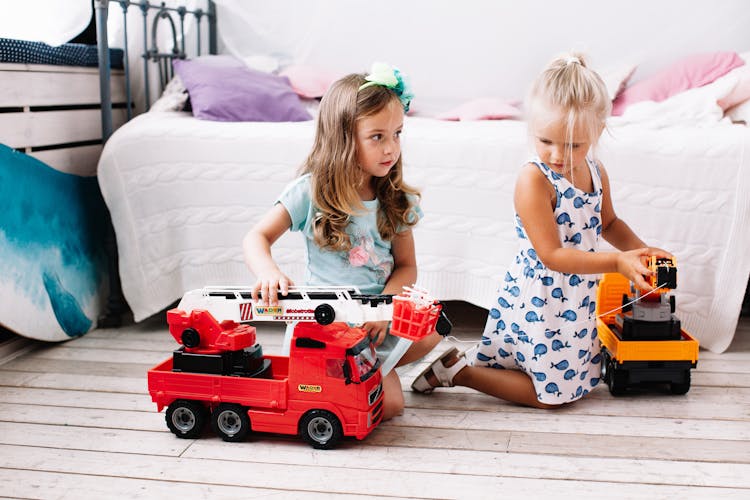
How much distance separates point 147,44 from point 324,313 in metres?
1.54

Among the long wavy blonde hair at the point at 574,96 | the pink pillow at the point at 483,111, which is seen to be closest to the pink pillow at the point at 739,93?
the pink pillow at the point at 483,111

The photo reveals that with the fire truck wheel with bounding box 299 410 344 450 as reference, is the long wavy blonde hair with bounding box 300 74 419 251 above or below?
above

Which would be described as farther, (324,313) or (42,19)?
(42,19)

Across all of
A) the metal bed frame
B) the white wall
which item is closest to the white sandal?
the metal bed frame

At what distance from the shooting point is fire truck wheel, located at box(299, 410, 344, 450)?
145cm

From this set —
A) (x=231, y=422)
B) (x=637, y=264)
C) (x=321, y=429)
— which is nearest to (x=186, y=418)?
(x=231, y=422)

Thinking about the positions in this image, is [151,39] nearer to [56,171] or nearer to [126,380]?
[56,171]

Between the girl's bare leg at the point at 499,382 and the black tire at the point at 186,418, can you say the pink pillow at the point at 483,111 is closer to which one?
the girl's bare leg at the point at 499,382

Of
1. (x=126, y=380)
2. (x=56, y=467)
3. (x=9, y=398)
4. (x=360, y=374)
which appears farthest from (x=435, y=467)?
(x=9, y=398)

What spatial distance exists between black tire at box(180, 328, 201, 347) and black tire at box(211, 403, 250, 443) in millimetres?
124

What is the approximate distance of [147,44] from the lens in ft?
8.42

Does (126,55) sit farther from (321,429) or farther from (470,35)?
(321,429)

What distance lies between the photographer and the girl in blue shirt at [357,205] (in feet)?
5.04

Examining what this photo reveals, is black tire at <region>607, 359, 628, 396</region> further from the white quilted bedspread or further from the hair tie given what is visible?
the hair tie
